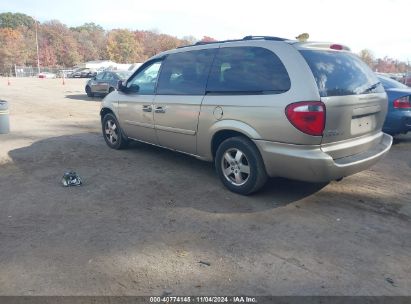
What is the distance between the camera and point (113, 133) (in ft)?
22.7

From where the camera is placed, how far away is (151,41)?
405ft

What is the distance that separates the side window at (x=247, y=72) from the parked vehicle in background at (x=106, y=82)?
43.1ft

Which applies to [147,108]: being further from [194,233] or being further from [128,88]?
[194,233]

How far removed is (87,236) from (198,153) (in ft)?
6.57

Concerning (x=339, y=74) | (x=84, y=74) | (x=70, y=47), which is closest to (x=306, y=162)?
(x=339, y=74)

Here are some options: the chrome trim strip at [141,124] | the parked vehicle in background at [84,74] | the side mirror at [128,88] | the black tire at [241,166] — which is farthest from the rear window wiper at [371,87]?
the parked vehicle in background at [84,74]

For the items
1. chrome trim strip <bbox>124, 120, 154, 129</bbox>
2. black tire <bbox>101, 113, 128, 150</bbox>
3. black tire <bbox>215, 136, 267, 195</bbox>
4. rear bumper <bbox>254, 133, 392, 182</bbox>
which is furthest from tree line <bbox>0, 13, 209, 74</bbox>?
rear bumper <bbox>254, 133, 392, 182</bbox>

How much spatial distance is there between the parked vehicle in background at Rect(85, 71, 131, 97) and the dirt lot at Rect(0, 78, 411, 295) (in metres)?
11.8

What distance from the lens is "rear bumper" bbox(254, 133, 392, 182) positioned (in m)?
3.90

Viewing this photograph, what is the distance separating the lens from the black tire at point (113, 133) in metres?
6.75

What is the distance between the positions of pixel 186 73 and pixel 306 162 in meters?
2.21

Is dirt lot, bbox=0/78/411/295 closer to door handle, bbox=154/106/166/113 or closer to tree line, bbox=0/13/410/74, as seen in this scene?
door handle, bbox=154/106/166/113

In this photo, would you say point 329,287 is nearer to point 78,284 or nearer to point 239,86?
point 78,284

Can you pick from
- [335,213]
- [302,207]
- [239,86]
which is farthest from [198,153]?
[335,213]
